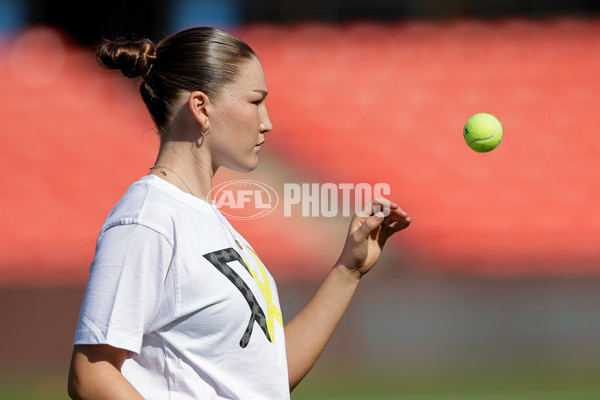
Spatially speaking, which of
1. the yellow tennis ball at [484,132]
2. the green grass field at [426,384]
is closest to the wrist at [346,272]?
the yellow tennis ball at [484,132]

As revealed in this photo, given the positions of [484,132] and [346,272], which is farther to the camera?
[484,132]

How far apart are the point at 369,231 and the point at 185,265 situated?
66 cm

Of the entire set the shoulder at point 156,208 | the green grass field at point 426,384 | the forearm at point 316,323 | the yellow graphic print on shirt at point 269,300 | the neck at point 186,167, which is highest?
the neck at point 186,167

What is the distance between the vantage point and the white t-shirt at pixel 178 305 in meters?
1.38

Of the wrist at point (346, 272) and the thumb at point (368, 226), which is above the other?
the thumb at point (368, 226)

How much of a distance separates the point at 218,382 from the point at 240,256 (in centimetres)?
29

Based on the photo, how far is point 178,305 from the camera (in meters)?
1.44

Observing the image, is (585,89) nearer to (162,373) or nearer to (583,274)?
(583,274)

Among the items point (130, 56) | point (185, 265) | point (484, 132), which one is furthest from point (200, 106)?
point (484, 132)

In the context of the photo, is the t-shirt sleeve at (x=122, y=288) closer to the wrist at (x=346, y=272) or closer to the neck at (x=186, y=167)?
the neck at (x=186, y=167)

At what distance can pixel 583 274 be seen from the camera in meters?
7.80

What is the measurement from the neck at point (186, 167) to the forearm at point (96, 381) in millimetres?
434

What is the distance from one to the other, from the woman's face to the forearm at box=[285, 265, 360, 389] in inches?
18.7

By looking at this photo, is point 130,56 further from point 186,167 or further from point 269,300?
point 269,300
